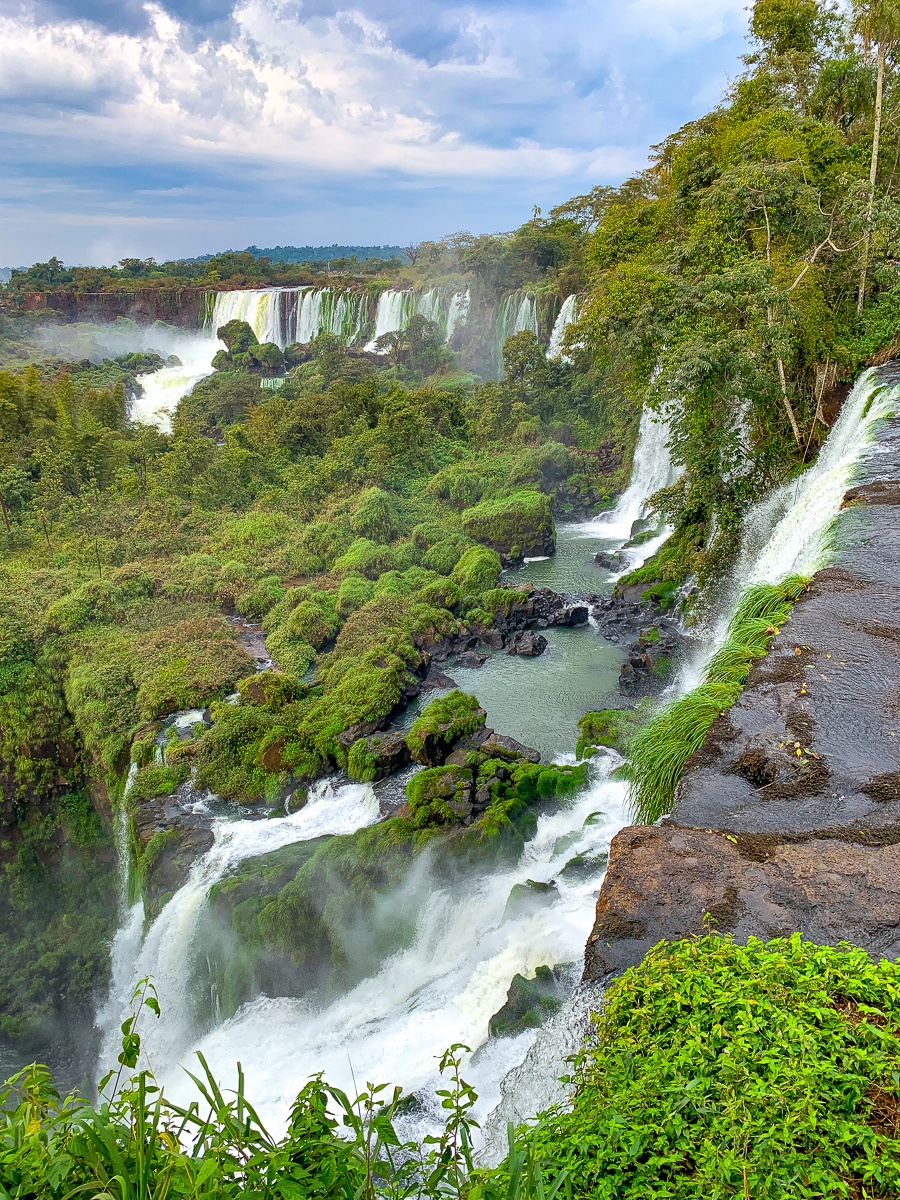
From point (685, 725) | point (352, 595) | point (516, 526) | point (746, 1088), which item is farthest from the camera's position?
point (516, 526)

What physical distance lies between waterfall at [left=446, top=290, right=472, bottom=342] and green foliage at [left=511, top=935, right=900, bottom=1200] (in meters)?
41.8

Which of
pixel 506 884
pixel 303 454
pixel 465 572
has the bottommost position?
pixel 506 884

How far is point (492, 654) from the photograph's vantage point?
16188 millimetres

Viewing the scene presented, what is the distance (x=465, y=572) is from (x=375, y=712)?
6939mm

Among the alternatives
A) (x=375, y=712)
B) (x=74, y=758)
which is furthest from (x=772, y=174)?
(x=74, y=758)

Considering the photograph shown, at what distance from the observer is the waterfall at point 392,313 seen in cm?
4409

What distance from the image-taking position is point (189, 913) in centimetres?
1009

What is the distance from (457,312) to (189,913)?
38152 mm

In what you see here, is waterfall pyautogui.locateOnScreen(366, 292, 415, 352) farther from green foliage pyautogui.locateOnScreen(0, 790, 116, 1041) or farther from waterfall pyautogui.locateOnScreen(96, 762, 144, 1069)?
waterfall pyautogui.locateOnScreen(96, 762, 144, 1069)

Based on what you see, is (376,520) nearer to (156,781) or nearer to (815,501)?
(156,781)

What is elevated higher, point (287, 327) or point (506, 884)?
point (287, 327)

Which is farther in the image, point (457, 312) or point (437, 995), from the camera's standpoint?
point (457, 312)

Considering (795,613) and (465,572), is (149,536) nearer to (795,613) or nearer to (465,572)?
(465,572)

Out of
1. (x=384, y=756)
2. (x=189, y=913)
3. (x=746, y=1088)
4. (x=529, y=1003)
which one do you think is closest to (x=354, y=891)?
(x=189, y=913)
